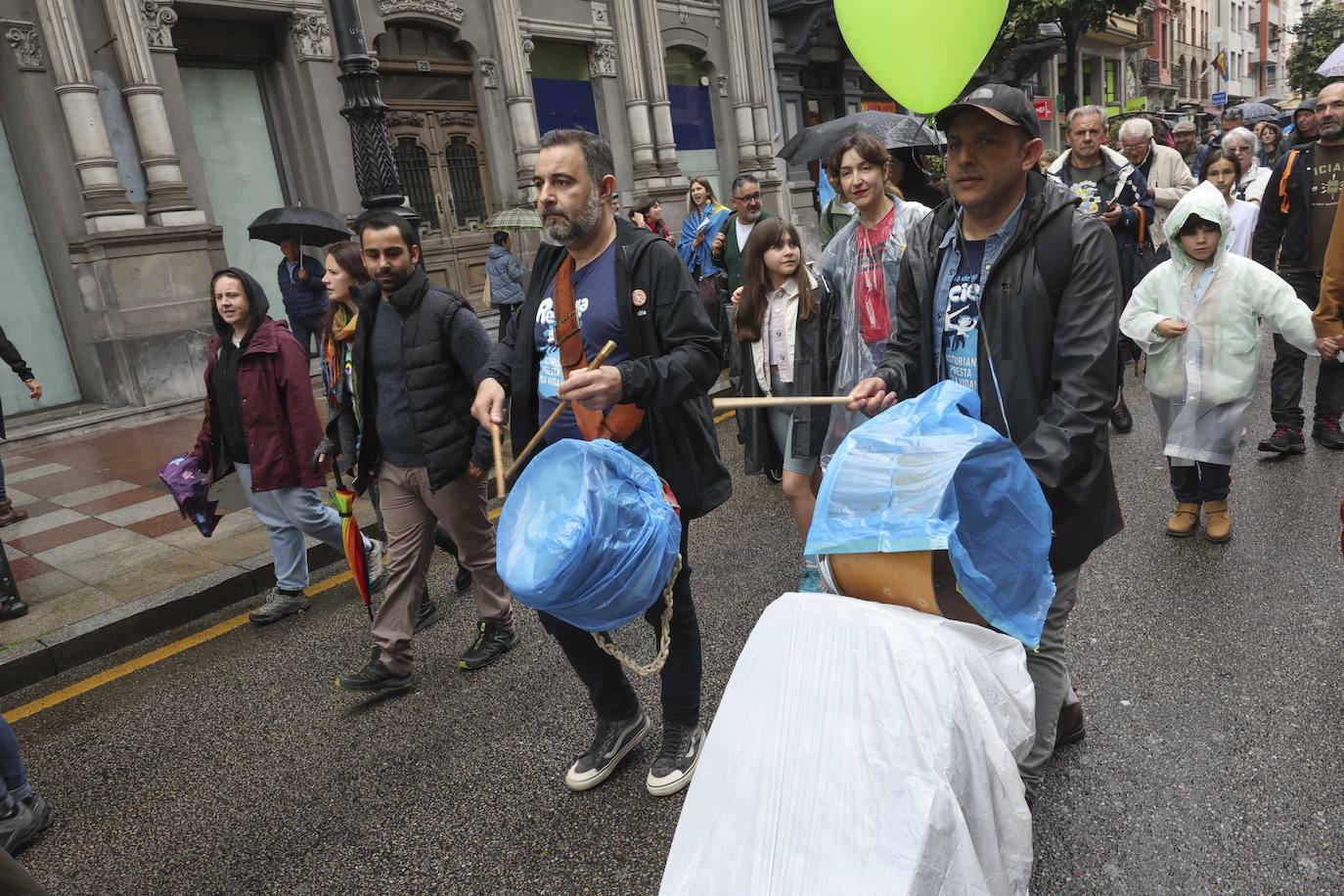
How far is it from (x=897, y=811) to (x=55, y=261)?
471 inches

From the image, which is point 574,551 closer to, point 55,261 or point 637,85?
point 55,261

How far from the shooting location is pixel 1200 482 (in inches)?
177

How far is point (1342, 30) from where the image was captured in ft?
143

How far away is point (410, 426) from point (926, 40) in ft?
7.92

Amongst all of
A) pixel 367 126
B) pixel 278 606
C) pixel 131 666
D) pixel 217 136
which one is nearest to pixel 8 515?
pixel 131 666

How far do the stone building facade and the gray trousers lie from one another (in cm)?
1041

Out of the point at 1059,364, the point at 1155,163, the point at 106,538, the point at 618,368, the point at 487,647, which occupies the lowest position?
the point at 487,647

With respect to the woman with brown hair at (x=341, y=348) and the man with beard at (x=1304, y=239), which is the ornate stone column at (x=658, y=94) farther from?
the woman with brown hair at (x=341, y=348)

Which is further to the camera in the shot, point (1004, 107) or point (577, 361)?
point (577, 361)

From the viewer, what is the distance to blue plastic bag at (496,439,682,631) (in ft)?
6.96

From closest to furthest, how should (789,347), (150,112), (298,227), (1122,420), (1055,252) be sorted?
(1055,252) → (789,347) → (1122,420) → (298,227) → (150,112)

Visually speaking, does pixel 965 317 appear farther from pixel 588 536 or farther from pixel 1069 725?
pixel 1069 725

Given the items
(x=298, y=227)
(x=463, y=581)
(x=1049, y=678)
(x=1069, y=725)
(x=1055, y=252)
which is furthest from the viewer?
(x=298, y=227)

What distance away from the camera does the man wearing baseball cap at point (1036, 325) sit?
85.5 inches
